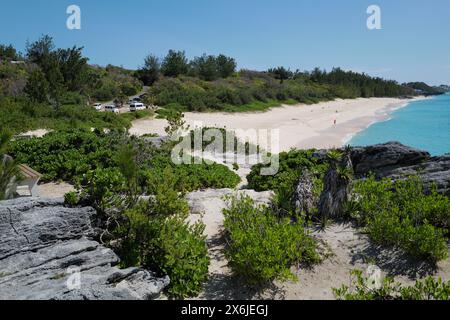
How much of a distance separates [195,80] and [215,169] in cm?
5129

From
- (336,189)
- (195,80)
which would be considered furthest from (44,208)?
(195,80)

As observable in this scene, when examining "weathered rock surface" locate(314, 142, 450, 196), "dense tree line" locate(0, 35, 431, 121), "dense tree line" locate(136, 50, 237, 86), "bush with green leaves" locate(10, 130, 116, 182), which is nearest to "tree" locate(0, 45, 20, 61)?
"dense tree line" locate(0, 35, 431, 121)

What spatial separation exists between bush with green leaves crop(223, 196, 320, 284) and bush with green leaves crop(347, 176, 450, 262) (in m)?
1.61

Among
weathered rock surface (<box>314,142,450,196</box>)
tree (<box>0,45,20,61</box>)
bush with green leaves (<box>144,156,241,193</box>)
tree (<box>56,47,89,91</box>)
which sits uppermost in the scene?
tree (<box>0,45,20,61</box>)

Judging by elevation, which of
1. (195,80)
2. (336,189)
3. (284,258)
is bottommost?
(284,258)

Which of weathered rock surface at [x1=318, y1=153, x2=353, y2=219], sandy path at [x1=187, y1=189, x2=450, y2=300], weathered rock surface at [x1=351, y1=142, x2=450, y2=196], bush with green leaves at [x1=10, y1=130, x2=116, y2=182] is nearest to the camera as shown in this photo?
sandy path at [x1=187, y1=189, x2=450, y2=300]

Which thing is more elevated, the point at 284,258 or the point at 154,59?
the point at 154,59

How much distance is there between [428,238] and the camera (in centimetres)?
652

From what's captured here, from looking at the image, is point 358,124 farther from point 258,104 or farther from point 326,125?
point 258,104

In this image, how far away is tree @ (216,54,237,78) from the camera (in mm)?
76125

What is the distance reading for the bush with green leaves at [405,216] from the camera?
21.8 ft

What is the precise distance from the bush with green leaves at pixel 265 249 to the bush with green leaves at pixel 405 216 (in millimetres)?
1612

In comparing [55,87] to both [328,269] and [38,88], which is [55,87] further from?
[328,269]

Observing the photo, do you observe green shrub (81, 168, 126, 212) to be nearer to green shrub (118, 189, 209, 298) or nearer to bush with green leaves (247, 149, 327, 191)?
green shrub (118, 189, 209, 298)
